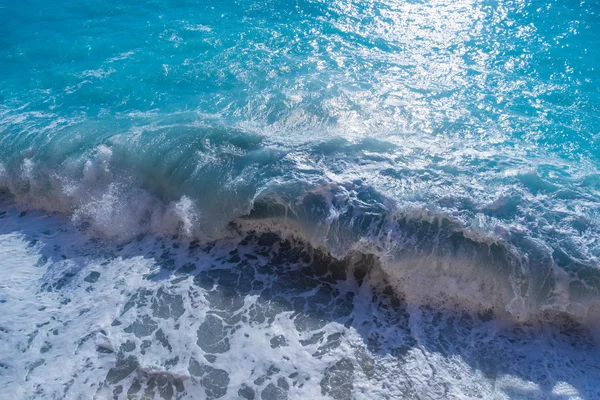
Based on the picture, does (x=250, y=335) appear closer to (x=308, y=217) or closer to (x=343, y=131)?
(x=308, y=217)

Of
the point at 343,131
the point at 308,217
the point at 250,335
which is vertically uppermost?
the point at 343,131

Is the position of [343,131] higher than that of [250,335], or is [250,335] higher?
[343,131]

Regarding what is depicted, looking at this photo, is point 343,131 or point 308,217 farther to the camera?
point 343,131

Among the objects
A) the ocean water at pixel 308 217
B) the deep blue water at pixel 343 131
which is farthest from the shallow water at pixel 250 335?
the deep blue water at pixel 343 131

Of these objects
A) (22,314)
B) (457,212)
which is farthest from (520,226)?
(22,314)

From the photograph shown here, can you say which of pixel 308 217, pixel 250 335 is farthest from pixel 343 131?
pixel 250 335

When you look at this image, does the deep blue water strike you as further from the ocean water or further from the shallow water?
the shallow water

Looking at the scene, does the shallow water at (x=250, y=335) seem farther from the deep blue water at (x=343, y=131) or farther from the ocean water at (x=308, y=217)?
the deep blue water at (x=343, y=131)

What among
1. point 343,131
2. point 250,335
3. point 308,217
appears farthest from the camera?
point 343,131
